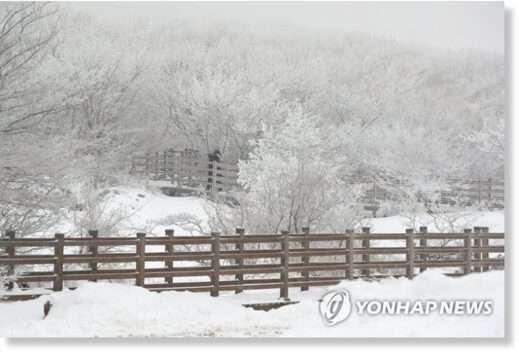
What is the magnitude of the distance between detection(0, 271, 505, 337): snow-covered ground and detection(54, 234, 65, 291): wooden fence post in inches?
13.5

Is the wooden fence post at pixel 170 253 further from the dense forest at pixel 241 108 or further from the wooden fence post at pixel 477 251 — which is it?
the wooden fence post at pixel 477 251

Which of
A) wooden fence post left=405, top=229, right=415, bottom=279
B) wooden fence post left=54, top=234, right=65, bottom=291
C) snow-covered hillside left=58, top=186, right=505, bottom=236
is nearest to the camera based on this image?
wooden fence post left=54, top=234, right=65, bottom=291

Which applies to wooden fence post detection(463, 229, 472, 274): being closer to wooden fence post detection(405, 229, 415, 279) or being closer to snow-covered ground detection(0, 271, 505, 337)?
wooden fence post detection(405, 229, 415, 279)

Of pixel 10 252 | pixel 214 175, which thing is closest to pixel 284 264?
pixel 10 252

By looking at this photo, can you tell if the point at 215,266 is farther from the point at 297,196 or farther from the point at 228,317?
the point at 297,196

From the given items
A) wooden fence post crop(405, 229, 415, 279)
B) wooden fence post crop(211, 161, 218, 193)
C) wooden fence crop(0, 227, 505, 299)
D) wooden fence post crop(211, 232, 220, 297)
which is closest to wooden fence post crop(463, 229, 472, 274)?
wooden fence crop(0, 227, 505, 299)

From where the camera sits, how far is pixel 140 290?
939 centimetres

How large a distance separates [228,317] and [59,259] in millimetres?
2248

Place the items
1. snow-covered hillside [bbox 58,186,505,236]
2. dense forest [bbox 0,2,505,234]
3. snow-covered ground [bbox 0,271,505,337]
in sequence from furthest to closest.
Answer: snow-covered hillside [bbox 58,186,505,236] < dense forest [bbox 0,2,505,234] < snow-covered ground [bbox 0,271,505,337]

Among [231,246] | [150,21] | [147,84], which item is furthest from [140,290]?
[147,84]

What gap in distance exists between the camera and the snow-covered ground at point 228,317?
8805 millimetres

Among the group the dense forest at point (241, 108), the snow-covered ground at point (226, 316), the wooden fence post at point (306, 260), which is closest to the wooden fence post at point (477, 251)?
the dense forest at point (241, 108)

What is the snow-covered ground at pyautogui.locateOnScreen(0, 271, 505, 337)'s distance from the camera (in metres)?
8.80

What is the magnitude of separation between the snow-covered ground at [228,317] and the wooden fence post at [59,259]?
0.34 m
